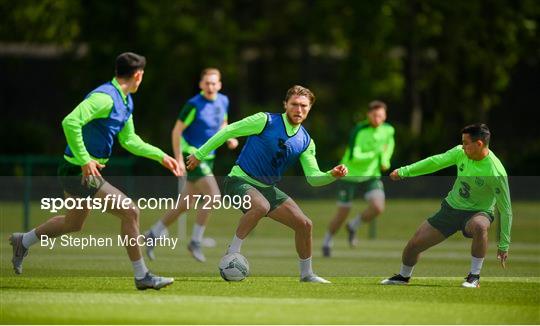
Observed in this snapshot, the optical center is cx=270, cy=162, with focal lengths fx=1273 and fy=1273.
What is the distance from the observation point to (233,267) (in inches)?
547

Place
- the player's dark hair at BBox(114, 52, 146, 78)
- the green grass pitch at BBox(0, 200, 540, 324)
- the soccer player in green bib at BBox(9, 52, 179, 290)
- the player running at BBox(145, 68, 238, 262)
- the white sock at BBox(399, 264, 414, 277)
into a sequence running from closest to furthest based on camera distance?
the green grass pitch at BBox(0, 200, 540, 324) < the soccer player in green bib at BBox(9, 52, 179, 290) < the player's dark hair at BBox(114, 52, 146, 78) < the white sock at BBox(399, 264, 414, 277) < the player running at BBox(145, 68, 238, 262)

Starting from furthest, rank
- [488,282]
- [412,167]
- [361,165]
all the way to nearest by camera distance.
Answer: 1. [361,165]
2. [488,282]
3. [412,167]

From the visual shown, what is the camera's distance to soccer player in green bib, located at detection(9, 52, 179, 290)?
12195mm

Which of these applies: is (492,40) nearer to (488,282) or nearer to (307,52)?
(307,52)

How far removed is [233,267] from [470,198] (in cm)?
271

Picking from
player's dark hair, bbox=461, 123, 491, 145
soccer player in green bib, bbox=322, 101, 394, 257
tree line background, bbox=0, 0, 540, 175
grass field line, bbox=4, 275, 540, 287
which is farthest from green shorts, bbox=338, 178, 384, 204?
tree line background, bbox=0, 0, 540, 175

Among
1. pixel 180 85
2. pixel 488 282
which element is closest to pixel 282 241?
pixel 488 282

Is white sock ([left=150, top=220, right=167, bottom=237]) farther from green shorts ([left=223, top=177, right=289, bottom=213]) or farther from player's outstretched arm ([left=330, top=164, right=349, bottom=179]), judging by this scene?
player's outstretched arm ([left=330, top=164, right=349, bottom=179])

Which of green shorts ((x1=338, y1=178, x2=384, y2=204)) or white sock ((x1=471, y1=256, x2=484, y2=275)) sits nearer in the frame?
white sock ((x1=471, y1=256, x2=484, y2=275))

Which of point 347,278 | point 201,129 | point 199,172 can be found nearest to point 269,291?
point 347,278

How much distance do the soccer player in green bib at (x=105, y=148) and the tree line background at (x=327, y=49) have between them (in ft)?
63.1

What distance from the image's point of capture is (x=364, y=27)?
36375 millimetres

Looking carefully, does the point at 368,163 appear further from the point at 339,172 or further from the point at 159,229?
the point at 339,172

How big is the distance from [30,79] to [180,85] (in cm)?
684
